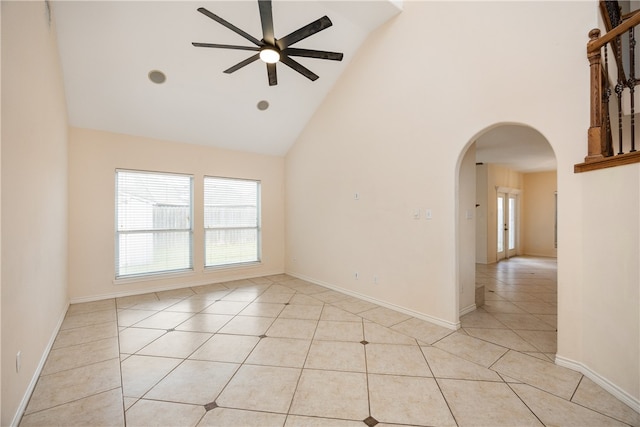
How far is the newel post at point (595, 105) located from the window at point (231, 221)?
5162 millimetres

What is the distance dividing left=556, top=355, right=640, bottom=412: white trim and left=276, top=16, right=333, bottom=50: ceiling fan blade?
355 cm

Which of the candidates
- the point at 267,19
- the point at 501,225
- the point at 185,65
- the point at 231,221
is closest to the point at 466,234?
the point at 267,19

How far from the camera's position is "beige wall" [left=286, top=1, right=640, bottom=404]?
7.53ft

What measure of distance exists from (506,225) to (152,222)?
30.8 feet

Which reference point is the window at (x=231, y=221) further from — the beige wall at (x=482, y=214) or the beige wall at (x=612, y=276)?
the beige wall at (x=482, y=214)

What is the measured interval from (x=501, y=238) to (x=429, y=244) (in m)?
6.39

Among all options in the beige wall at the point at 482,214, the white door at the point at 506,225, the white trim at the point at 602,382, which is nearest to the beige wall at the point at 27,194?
the white trim at the point at 602,382

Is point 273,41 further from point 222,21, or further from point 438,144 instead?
point 438,144

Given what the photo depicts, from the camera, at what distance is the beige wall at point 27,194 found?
5.45 feet

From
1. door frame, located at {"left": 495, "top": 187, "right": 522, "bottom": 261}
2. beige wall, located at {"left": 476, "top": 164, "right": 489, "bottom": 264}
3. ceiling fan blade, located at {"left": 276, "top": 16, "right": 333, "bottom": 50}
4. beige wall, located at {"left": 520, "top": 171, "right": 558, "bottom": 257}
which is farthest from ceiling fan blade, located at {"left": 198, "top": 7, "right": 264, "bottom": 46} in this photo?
beige wall, located at {"left": 520, "top": 171, "right": 558, "bottom": 257}

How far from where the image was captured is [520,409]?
1.88 meters

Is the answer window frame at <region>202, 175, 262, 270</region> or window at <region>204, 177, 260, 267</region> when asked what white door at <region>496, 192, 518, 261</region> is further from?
window at <region>204, 177, 260, 267</region>

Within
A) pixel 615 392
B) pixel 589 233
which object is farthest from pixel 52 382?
pixel 589 233

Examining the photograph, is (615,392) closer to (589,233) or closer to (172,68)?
(589,233)
